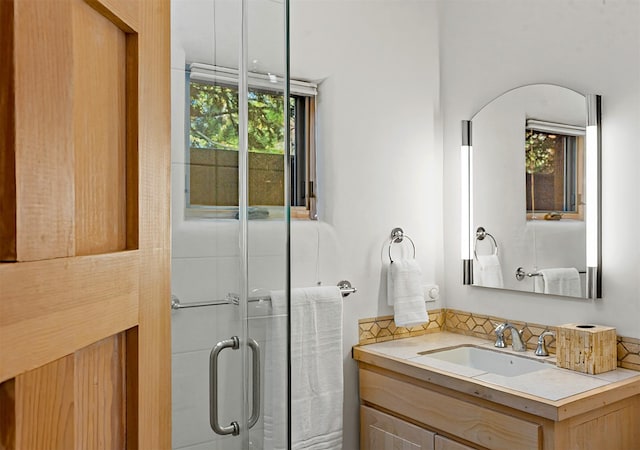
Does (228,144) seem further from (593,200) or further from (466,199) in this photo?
(466,199)

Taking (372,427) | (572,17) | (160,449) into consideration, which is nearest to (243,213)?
(160,449)

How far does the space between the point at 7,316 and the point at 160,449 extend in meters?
0.36

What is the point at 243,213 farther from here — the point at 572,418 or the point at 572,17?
the point at 572,17

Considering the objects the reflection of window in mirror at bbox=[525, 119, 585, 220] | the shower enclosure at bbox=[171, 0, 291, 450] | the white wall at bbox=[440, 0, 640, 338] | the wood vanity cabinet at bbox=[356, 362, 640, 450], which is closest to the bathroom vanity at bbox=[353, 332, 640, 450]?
the wood vanity cabinet at bbox=[356, 362, 640, 450]

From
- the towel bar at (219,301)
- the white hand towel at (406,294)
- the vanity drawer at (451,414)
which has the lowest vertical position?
the vanity drawer at (451,414)

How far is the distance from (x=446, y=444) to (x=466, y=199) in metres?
1.12

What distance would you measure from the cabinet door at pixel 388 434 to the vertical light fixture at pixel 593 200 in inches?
32.5

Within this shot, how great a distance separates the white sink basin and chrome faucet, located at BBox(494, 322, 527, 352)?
5cm

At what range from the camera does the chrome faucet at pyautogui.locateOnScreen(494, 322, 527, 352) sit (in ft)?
7.54

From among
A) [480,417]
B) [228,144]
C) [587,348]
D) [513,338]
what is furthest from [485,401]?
[228,144]

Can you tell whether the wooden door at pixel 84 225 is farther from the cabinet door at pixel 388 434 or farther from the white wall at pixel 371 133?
the white wall at pixel 371 133

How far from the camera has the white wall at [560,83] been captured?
2.01 meters

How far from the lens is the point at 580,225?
2.14 meters

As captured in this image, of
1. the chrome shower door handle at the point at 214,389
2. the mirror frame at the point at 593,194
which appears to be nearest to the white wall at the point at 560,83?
the mirror frame at the point at 593,194
